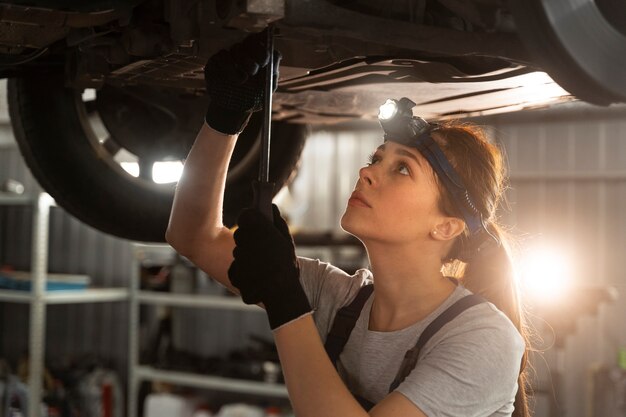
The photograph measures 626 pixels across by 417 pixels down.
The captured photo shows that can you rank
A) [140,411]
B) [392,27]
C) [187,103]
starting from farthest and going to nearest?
1. [140,411]
2. [187,103]
3. [392,27]

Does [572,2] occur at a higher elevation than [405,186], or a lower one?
higher

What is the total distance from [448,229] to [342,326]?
0.28 metres

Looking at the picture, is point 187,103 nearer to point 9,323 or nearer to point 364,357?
point 364,357

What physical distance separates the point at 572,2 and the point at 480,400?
0.64 meters

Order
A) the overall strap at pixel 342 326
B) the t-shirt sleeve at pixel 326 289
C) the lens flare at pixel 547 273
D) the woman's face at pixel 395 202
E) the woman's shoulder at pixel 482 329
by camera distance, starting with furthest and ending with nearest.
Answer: the lens flare at pixel 547 273
the t-shirt sleeve at pixel 326 289
the overall strap at pixel 342 326
the woman's face at pixel 395 202
the woman's shoulder at pixel 482 329

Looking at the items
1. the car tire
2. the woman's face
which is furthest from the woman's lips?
the car tire

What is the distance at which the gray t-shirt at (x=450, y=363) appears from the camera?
1304 millimetres

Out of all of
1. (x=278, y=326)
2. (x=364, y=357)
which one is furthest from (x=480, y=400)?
(x=278, y=326)

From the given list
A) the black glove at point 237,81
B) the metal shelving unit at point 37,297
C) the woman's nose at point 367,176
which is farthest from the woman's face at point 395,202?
the metal shelving unit at point 37,297

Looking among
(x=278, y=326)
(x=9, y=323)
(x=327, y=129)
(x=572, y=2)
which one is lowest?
(x=9, y=323)

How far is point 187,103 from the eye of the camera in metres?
2.06

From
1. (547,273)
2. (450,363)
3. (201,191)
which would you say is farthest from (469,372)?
(547,273)

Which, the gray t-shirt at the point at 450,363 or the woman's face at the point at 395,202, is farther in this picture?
the woman's face at the point at 395,202

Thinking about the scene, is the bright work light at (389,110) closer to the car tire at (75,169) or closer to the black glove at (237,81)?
the black glove at (237,81)
